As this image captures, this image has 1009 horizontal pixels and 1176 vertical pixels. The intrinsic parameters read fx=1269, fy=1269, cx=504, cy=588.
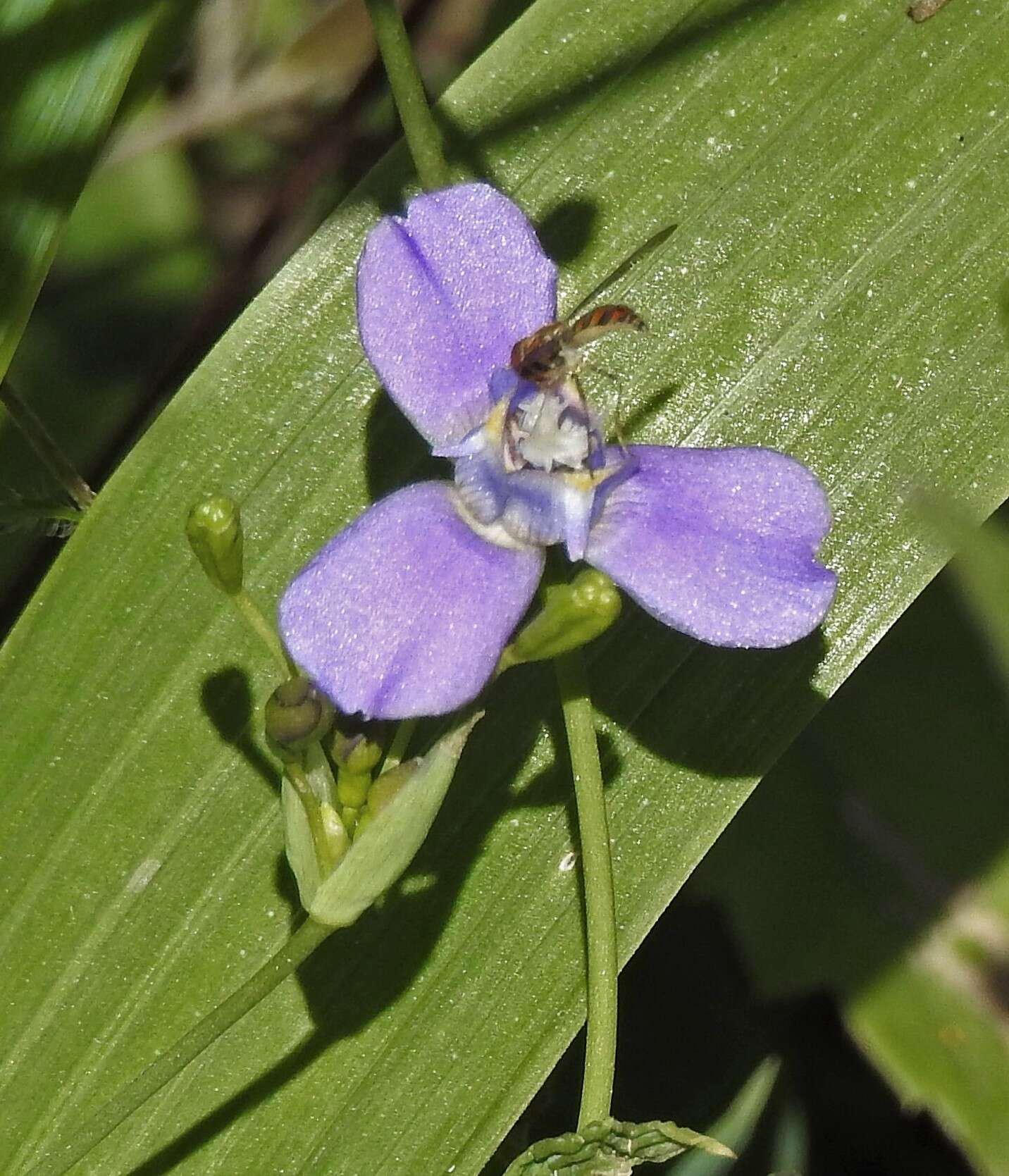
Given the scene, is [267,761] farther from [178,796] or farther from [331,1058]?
[331,1058]

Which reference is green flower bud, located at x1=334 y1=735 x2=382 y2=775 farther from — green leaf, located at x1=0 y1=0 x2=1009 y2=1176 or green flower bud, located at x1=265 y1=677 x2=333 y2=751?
green leaf, located at x1=0 y1=0 x2=1009 y2=1176

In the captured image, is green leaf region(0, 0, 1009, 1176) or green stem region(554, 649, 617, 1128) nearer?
green stem region(554, 649, 617, 1128)

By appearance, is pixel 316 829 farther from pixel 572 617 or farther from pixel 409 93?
pixel 409 93

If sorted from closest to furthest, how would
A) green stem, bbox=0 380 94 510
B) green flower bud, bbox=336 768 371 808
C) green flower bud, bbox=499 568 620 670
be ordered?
green flower bud, bbox=499 568 620 670 → green flower bud, bbox=336 768 371 808 → green stem, bbox=0 380 94 510

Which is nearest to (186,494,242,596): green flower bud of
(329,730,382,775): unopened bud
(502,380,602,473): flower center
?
(329,730,382,775): unopened bud

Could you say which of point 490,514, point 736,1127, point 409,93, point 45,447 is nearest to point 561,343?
point 490,514

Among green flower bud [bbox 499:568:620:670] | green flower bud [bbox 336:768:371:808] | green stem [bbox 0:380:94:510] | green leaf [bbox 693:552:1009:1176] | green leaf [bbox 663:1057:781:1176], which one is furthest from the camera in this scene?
green leaf [bbox 693:552:1009:1176]
